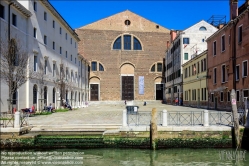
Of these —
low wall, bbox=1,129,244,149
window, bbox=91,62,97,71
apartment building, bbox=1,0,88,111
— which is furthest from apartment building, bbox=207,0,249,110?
window, bbox=91,62,97,71

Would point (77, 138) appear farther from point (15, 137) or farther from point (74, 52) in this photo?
point (74, 52)

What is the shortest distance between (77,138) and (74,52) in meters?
28.9

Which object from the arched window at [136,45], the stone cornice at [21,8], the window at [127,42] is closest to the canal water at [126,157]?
the stone cornice at [21,8]

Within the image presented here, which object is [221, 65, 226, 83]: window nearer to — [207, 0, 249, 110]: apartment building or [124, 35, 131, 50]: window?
[207, 0, 249, 110]: apartment building

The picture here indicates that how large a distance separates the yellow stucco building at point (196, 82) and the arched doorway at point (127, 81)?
1377 centimetres

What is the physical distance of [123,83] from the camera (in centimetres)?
5081

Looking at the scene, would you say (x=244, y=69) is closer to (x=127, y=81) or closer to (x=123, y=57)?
(x=127, y=81)

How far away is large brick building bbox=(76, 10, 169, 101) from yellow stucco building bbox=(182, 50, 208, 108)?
12706 millimetres

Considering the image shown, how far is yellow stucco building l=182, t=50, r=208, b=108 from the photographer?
3071cm

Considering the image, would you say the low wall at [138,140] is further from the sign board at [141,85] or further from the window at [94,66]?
the window at [94,66]

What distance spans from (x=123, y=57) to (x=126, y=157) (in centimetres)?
4105

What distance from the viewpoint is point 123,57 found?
167 ft

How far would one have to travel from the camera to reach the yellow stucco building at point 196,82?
30712 millimetres

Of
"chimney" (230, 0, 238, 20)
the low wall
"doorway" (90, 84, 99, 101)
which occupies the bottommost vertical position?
the low wall
